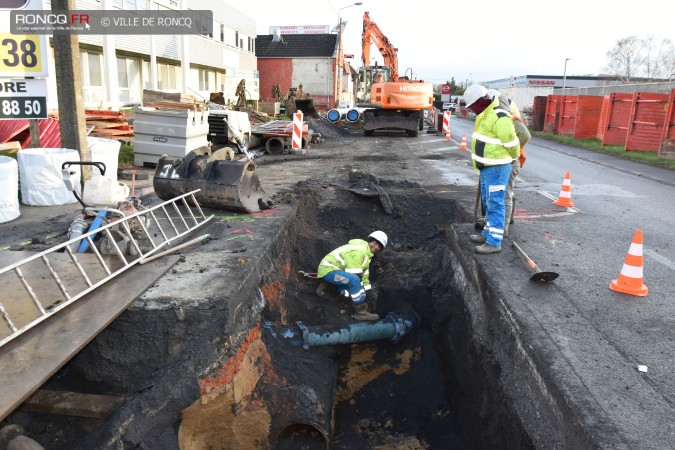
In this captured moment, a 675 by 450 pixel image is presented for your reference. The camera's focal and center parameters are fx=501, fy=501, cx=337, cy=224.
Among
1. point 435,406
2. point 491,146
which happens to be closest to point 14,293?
point 435,406

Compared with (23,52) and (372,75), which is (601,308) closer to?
(23,52)

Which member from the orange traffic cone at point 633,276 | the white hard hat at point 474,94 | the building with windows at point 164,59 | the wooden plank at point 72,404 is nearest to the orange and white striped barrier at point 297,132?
the building with windows at point 164,59

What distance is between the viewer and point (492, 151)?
16.9 ft

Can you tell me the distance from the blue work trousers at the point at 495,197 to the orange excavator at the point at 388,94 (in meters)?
16.5

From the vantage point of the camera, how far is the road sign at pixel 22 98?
7488 mm

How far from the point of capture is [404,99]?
69.6ft

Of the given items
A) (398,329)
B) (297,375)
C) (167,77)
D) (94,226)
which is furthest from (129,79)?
(297,375)

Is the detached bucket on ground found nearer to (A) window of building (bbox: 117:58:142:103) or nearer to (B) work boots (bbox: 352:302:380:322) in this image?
(B) work boots (bbox: 352:302:380:322)

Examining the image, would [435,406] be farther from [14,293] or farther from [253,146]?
[253,146]

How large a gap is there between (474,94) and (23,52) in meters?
6.63

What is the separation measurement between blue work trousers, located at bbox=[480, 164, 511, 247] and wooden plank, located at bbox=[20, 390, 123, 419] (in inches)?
153

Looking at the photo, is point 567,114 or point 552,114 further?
point 552,114

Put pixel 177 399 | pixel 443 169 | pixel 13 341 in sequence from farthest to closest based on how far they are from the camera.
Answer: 1. pixel 443 169
2. pixel 177 399
3. pixel 13 341

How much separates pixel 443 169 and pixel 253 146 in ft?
22.9
